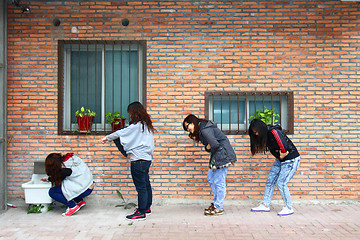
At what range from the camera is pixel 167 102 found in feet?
18.8

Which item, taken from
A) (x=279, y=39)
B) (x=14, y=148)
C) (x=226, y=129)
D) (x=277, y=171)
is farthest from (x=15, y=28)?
(x=277, y=171)

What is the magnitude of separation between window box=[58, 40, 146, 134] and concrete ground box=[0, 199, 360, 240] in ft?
5.32

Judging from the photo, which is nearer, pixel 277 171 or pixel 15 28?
pixel 277 171

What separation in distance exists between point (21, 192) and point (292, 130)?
4.75m

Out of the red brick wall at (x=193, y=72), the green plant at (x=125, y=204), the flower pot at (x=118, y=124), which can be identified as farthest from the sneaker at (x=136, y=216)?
the flower pot at (x=118, y=124)

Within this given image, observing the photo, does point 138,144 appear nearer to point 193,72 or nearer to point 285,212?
point 193,72

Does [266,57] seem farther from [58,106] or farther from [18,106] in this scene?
[18,106]

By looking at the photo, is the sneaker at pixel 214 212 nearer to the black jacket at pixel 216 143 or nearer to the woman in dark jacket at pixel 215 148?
the woman in dark jacket at pixel 215 148

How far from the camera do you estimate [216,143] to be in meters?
4.75

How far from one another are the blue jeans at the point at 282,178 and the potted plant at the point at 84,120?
10.2 ft

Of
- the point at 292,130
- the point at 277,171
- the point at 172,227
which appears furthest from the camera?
the point at 292,130

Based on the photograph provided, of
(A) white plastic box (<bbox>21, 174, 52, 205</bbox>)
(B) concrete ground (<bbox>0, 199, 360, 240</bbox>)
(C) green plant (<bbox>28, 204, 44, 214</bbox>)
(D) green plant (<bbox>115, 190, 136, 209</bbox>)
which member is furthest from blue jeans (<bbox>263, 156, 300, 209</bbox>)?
(C) green plant (<bbox>28, 204, 44, 214</bbox>)

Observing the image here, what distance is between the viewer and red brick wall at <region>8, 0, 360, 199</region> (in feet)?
18.7

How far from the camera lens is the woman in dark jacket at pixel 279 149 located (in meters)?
4.84
